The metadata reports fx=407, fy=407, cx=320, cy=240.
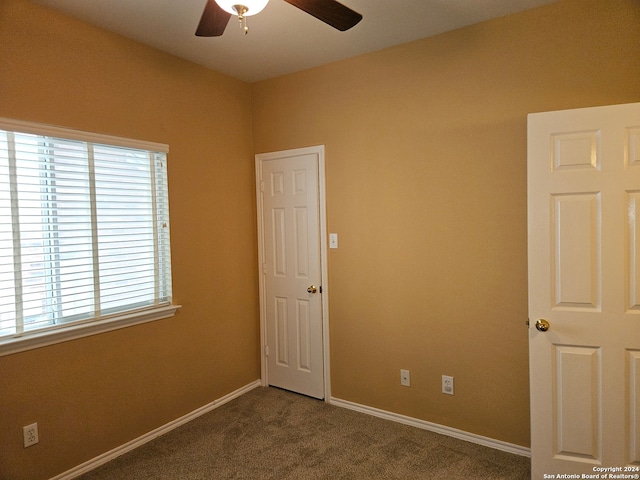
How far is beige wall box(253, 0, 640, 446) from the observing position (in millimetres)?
2357

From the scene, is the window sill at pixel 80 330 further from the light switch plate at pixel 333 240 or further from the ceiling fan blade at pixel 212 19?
the ceiling fan blade at pixel 212 19

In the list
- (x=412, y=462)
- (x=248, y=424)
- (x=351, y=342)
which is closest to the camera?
(x=412, y=462)

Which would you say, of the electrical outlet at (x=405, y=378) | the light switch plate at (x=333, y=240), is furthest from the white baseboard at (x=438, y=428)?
the light switch plate at (x=333, y=240)

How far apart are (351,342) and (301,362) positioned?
0.54m

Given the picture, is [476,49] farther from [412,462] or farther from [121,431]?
[121,431]

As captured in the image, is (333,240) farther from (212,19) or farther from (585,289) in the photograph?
(212,19)

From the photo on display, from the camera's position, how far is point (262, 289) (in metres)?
3.65

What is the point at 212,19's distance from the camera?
5.66 ft

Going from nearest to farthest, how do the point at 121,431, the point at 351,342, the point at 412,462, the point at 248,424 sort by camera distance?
the point at 412,462
the point at 121,431
the point at 248,424
the point at 351,342

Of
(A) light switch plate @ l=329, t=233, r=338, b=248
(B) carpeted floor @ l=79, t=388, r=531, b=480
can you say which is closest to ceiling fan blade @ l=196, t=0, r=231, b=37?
(A) light switch plate @ l=329, t=233, r=338, b=248

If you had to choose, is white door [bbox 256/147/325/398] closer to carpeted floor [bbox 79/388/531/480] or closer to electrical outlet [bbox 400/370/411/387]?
carpeted floor [bbox 79/388/531/480]

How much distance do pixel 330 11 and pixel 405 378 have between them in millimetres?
2398

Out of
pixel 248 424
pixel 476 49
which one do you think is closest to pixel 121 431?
pixel 248 424

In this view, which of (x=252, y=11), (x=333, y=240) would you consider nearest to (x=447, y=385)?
(x=333, y=240)
